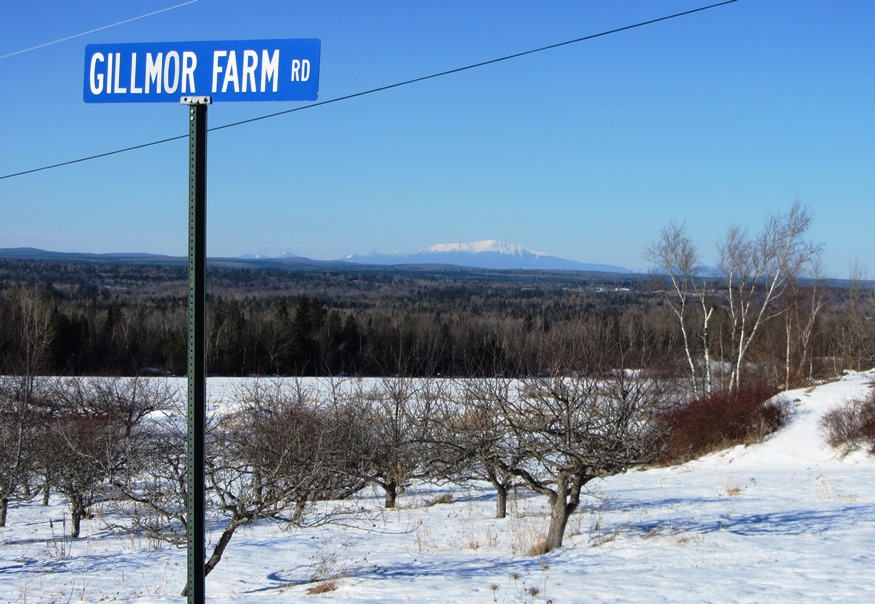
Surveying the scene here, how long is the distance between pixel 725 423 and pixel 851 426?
4.63m

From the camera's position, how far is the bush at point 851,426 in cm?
2369

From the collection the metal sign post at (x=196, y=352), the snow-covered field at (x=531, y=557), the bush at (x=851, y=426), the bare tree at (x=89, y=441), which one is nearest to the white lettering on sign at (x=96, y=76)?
the metal sign post at (x=196, y=352)

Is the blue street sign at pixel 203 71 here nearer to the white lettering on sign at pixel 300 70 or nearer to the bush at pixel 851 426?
the white lettering on sign at pixel 300 70

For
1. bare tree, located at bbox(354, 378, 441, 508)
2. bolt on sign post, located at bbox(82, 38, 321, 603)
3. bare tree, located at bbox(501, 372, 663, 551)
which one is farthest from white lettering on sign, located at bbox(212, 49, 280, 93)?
bare tree, located at bbox(354, 378, 441, 508)

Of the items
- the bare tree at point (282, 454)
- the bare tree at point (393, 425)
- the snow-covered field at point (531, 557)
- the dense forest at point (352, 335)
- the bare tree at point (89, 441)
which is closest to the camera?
the snow-covered field at point (531, 557)

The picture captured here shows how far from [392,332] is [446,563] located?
183ft

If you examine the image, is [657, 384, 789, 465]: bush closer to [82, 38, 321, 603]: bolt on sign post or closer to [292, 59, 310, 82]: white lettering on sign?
[82, 38, 321, 603]: bolt on sign post

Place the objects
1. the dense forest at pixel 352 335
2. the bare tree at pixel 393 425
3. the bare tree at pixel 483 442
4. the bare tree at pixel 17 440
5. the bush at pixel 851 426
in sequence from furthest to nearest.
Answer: the dense forest at pixel 352 335
the bush at pixel 851 426
the bare tree at pixel 393 425
the bare tree at pixel 17 440
the bare tree at pixel 483 442

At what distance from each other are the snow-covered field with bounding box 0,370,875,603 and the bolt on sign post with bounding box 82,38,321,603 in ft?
16.6

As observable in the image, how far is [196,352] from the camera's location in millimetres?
3385

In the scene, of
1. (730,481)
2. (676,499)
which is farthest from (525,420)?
(730,481)

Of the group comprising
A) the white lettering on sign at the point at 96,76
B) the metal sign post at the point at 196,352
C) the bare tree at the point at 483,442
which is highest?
the white lettering on sign at the point at 96,76

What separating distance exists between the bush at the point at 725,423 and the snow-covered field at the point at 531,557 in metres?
6.60

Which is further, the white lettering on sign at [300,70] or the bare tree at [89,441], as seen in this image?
the bare tree at [89,441]
